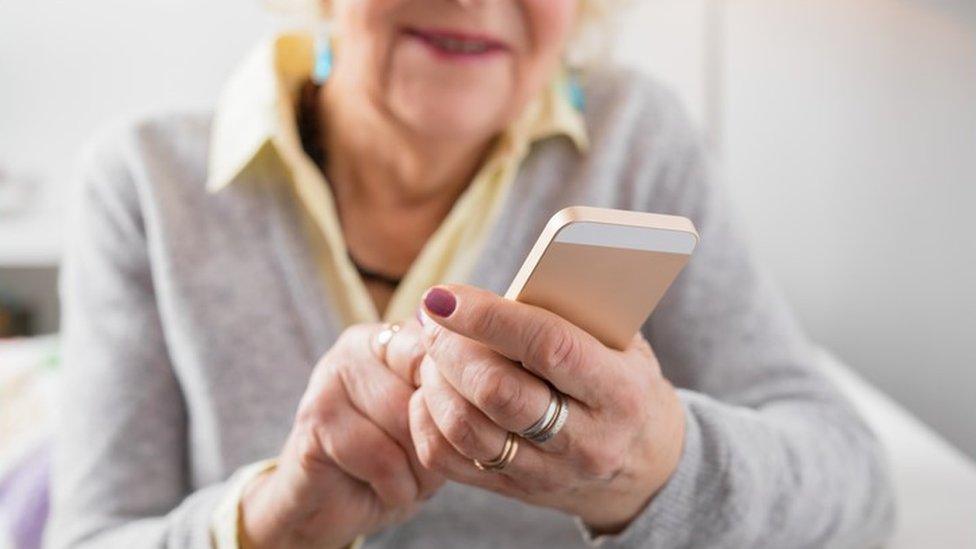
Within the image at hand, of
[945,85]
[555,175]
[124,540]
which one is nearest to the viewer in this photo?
[124,540]

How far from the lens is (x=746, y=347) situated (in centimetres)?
63

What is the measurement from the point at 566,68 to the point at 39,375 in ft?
1.97


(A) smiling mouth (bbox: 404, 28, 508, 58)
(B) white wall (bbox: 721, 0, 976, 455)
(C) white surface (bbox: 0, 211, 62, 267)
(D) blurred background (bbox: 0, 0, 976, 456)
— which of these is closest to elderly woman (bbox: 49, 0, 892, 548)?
(A) smiling mouth (bbox: 404, 28, 508, 58)

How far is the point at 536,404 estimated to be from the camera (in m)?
0.36

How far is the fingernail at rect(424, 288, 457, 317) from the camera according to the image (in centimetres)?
33

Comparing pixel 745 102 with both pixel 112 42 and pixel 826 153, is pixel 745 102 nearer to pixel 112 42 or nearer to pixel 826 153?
pixel 826 153

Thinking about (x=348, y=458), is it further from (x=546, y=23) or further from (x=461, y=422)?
(x=546, y=23)

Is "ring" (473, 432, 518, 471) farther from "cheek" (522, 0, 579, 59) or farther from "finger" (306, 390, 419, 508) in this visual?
"cheek" (522, 0, 579, 59)

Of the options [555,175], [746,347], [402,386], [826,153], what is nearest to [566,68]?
[555,175]

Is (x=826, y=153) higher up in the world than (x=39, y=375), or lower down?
higher up

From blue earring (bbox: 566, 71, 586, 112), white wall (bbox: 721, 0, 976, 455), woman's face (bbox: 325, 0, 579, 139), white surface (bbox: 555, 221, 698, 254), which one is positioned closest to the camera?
white surface (bbox: 555, 221, 698, 254)

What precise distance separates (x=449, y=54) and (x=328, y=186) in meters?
0.16

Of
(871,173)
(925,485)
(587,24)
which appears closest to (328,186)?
(587,24)

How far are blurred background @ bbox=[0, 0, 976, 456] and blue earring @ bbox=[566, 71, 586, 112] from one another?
101 millimetres
